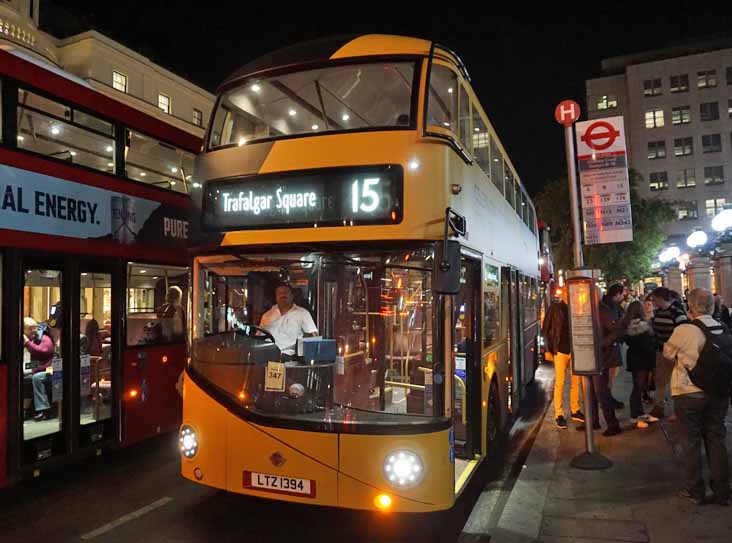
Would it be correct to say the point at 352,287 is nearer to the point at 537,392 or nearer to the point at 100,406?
the point at 100,406

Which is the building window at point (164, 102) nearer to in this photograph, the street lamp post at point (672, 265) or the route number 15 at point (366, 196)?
the street lamp post at point (672, 265)

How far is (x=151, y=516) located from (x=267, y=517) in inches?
43.4

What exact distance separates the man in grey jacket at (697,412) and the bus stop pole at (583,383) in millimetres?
1173

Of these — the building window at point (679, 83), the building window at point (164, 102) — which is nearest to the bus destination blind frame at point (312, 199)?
the building window at point (164, 102)

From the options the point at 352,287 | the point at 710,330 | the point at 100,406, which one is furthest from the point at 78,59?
the point at 710,330

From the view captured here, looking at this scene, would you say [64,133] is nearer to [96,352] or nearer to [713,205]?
[96,352]

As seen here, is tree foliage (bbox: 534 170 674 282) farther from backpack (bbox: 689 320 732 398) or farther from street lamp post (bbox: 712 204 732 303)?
backpack (bbox: 689 320 732 398)

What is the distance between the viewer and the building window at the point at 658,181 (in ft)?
181

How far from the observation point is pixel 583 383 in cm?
672

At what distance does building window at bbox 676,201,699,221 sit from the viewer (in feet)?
174

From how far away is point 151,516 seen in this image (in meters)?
5.47

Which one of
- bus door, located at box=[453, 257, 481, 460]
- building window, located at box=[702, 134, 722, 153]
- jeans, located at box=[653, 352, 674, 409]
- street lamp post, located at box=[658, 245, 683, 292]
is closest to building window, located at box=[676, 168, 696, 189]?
building window, located at box=[702, 134, 722, 153]

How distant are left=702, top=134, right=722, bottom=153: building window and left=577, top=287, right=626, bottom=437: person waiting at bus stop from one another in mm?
54704

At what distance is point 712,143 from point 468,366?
5854 centimetres
